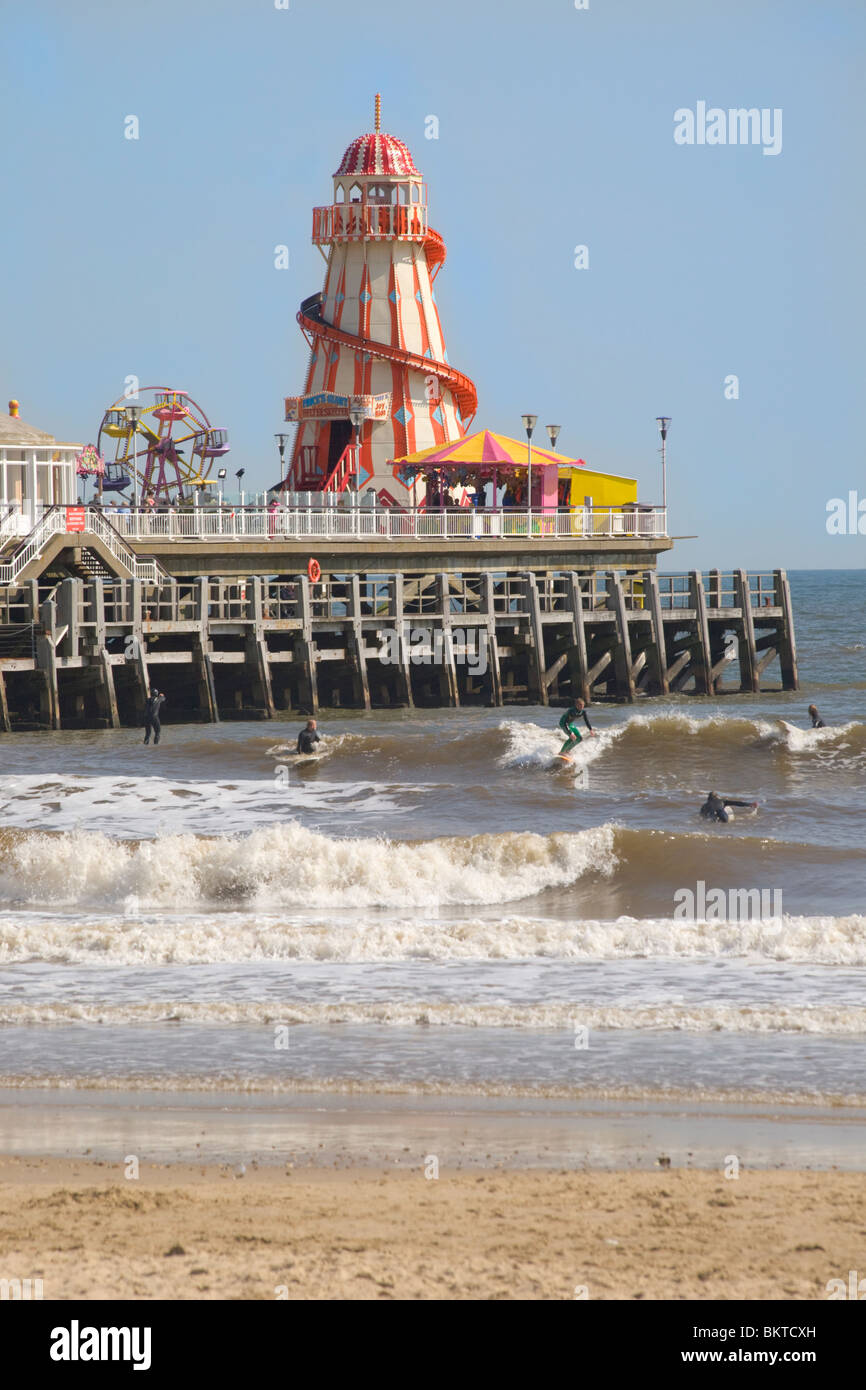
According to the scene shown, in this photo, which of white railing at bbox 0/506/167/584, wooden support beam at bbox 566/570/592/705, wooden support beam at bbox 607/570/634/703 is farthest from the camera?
wooden support beam at bbox 607/570/634/703

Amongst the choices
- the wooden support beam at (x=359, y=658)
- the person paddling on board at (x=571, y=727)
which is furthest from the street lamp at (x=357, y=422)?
the person paddling on board at (x=571, y=727)

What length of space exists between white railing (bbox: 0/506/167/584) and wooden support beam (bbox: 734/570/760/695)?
1506 centimetres

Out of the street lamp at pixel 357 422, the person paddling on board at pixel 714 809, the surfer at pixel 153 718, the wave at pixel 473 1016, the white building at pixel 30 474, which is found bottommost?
the wave at pixel 473 1016

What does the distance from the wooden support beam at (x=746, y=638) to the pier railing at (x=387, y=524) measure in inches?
139

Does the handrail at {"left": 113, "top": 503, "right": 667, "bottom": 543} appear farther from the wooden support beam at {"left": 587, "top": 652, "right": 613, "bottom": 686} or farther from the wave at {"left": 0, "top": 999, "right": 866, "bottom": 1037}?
the wave at {"left": 0, "top": 999, "right": 866, "bottom": 1037}

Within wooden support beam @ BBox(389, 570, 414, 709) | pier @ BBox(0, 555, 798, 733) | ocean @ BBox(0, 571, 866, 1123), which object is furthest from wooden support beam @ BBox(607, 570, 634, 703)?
ocean @ BBox(0, 571, 866, 1123)

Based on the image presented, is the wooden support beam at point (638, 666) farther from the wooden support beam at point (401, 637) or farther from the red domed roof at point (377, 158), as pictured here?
the red domed roof at point (377, 158)

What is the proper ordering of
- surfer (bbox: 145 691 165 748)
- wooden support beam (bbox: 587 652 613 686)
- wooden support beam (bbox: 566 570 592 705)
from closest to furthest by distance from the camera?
surfer (bbox: 145 691 165 748) < wooden support beam (bbox: 566 570 592 705) < wooden support beam (bbox: 587 652 613 686)

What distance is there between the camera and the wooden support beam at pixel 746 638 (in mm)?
38531

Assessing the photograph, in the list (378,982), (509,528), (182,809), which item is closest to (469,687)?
(509,528)

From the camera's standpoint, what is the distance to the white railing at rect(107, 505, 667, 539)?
3534 centimetres

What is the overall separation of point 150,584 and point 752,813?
15531mm

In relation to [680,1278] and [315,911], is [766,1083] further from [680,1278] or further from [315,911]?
[315,911]
